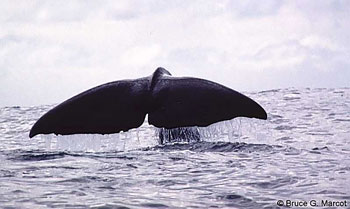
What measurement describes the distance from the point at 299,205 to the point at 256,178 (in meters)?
1.29

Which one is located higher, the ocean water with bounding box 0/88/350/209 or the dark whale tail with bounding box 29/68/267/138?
the dark whale tail with bounding box 29/68/267/138

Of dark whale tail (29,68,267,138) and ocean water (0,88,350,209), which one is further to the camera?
dark whale tail (29,68,267,138)

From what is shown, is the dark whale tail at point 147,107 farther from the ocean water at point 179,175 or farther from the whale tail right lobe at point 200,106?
the ocean water at point 179,175

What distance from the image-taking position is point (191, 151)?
7.99 meters

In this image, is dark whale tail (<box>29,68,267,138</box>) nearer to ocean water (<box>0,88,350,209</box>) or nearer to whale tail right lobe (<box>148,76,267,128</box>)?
whale tail right lobe (<box>148,76,267,128</box>)

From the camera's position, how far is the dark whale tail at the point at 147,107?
668 cm

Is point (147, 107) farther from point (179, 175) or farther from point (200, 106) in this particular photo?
point (179, 175)

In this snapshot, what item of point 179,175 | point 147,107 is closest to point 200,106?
point 147,107

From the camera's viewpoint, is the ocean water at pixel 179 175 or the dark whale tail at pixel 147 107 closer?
the ocean water at pixel 179 175

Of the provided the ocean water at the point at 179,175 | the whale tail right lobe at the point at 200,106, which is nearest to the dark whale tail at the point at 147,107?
the whale tail right lobe at the point at 200,106

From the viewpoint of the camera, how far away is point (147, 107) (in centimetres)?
694

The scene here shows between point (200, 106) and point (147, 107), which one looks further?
point (147, 107)

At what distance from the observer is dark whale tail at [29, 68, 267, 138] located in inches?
263

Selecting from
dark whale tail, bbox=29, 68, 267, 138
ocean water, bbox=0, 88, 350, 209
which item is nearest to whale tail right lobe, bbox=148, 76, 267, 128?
dark whale tail, bbox=29, 68, 267, 138
